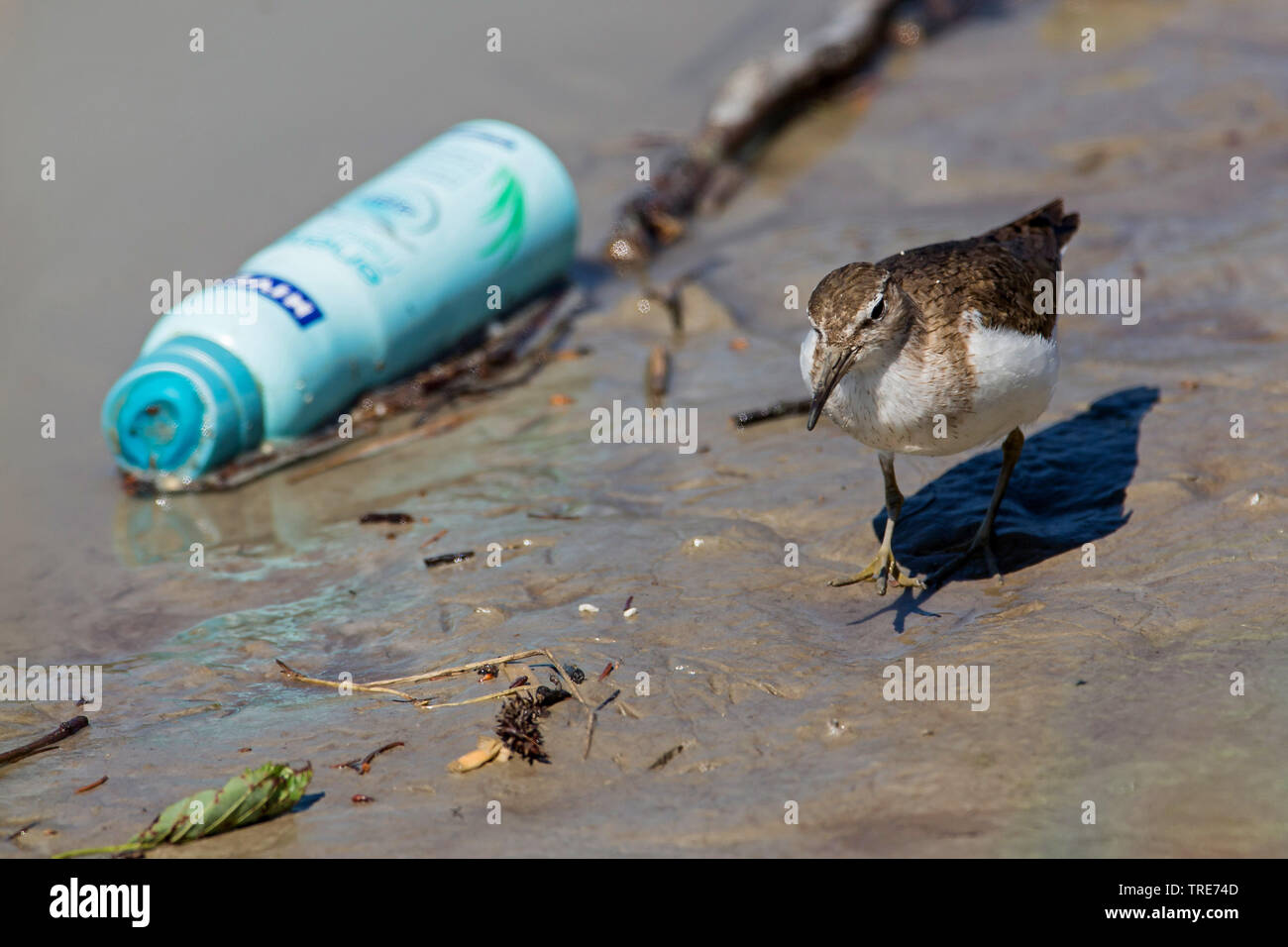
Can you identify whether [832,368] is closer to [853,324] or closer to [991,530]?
[853,324]

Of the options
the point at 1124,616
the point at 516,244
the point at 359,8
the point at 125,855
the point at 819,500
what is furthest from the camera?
the point at 359,8

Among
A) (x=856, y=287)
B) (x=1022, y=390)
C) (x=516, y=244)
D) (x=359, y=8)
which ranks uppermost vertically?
(x=359, y=8)

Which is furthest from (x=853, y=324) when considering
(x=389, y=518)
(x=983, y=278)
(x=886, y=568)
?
(x=389, y=518)

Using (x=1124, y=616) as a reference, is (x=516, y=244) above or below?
above

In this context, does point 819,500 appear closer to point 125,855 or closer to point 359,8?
point 125,855

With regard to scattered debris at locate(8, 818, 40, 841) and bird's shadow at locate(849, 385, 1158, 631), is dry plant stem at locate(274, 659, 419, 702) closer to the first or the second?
scattered debris at locate(8, 818, 40, 841)

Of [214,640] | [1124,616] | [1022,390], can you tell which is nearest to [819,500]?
[1022,390]

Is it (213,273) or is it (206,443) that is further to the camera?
(213,273)
